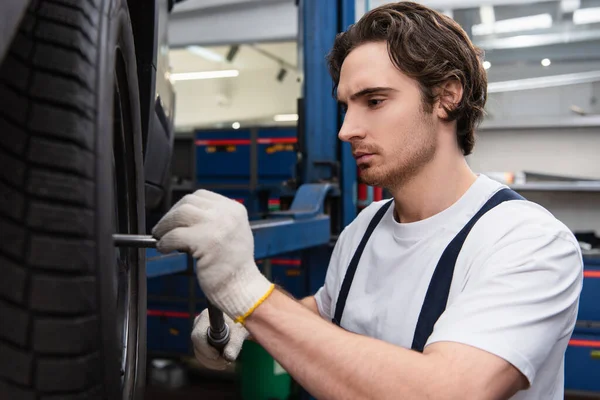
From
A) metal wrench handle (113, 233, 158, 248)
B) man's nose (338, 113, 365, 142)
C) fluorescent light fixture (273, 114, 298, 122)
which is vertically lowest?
metal wrench handle (113, 233, 158, 248)

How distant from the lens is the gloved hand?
0.78 meters

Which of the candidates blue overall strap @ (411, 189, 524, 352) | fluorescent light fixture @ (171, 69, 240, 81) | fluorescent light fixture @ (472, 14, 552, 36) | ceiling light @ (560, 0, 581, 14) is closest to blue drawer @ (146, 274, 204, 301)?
fluorescent light fixture @ (472, 14, 552, 36)

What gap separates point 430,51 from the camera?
1.15 meters

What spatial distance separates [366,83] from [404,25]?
0.55 ft

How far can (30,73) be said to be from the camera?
60 cm

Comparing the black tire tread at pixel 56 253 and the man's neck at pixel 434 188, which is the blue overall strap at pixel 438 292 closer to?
the man's neck at pixel 434 188

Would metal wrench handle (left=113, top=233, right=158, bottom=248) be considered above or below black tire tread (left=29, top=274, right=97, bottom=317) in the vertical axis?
above

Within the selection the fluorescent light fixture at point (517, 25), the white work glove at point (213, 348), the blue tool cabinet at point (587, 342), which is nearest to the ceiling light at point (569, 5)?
the fluorescent light fixture at point (517, 25)

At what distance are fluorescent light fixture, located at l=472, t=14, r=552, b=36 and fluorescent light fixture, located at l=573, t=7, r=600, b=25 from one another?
19 cm

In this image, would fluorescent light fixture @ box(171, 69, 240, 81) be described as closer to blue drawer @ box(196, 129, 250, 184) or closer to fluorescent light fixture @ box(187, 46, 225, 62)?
fluorescent light fixture @ box(187, 46, 225, 62)

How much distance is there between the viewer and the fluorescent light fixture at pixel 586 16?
474 cm

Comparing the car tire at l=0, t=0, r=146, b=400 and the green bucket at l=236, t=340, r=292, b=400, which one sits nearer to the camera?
the car tire at l=0, t=0, r=146, b=400

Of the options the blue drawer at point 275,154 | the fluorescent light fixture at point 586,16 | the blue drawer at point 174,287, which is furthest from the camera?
the fluorescent light fixture at point 586,16

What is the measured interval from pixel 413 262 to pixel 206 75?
10061 millimetres
